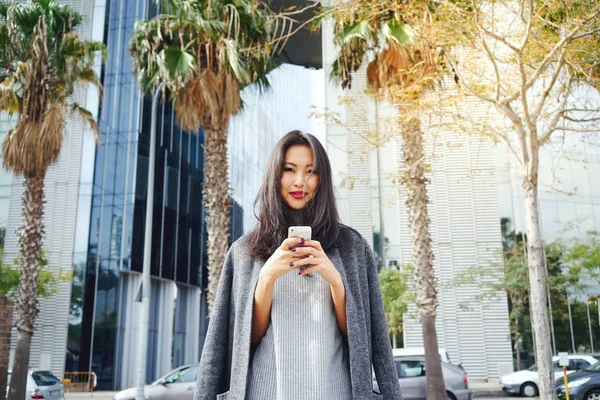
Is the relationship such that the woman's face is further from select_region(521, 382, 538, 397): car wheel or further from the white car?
select_region(521, 382, 538, 397): car wheel

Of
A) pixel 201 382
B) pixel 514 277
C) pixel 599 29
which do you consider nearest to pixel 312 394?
pixel 201 382

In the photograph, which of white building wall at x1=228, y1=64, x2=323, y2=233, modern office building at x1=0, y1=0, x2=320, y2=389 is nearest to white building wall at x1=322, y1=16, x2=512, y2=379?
white building wall at x1=228, y1=64, x2=323, y2=233

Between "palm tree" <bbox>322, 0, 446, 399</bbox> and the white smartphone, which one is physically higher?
"palm tree" <bbox>322, 0, 446, 399</bbox>

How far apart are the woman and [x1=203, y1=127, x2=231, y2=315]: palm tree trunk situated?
9671 mm

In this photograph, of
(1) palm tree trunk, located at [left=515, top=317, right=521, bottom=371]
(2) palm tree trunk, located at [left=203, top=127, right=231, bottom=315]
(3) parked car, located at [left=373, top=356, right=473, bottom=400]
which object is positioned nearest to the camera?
(2) palm tree trunk, located at [left=203, top=127, right=231, bottom=315]

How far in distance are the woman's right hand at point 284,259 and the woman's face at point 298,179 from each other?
27 cm

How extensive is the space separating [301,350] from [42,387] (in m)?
13.7

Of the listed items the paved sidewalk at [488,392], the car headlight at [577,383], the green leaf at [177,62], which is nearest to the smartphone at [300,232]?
the green leaf at [177,62]

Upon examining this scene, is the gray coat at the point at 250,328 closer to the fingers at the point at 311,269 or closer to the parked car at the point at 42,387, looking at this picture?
the fingers at the point at 311,269

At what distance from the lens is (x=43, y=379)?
13.6 meters

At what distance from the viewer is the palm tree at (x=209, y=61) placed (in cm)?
1256

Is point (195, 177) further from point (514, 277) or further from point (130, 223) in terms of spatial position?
point (514, 277)

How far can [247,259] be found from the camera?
1.86m

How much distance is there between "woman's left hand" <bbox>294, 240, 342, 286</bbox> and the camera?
5.24 ft
